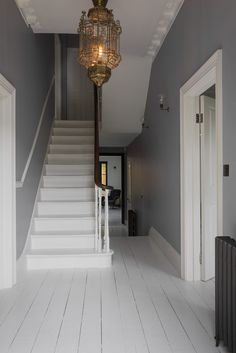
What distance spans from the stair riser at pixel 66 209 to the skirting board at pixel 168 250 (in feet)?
3.43

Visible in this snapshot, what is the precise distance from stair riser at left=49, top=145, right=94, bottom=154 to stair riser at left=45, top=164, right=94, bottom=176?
1.62ft

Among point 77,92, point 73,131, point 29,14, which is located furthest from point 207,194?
point 77,92

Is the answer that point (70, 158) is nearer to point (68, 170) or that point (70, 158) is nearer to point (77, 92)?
point (68, 170)

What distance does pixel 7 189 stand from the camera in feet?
9.88

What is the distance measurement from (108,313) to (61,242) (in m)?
1.66

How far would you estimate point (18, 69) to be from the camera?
10.8 ft

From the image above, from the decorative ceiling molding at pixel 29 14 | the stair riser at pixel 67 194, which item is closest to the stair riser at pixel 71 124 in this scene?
the stair riser at pixel 67 194

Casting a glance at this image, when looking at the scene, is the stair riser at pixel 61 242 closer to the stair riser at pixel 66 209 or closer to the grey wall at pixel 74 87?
the stair riser at pixel 66 209

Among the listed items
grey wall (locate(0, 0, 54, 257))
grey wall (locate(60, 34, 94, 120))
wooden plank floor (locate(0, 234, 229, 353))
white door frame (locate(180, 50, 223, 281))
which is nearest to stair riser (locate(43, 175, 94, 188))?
grey wall (locate(0, 0, 54, 257))

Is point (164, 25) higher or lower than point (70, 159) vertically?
higher

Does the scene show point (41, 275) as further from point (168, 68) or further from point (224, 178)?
point (168, 68)

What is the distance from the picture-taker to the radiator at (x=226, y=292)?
1677mm

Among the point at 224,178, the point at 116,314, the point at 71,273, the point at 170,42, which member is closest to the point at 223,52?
the point at 224,178

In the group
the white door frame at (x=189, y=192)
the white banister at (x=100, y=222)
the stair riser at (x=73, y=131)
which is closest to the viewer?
the white door frame at (x=189, y=192)
